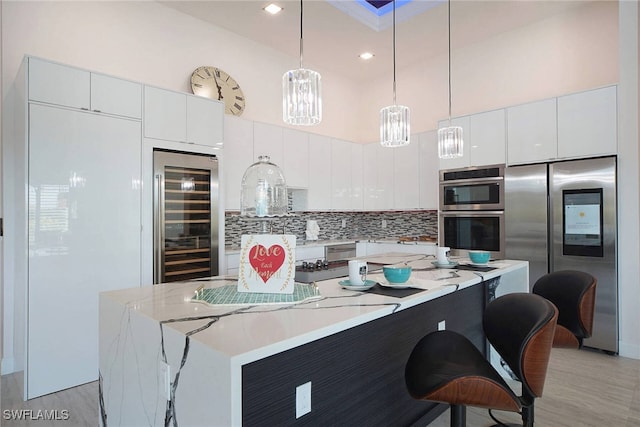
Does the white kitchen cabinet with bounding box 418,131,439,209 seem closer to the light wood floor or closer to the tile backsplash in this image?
the tile backsplash

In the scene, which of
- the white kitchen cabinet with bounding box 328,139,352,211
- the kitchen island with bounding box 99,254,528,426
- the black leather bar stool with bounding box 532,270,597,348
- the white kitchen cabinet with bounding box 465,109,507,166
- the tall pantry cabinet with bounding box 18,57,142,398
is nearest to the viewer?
the kitchen island with bounding box 99,254,528,426

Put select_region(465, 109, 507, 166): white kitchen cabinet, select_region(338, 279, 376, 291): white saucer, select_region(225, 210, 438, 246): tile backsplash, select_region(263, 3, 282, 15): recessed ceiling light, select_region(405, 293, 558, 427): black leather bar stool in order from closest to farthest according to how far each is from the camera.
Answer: select_region(405, 293, 558, 427): black leather bar stool < select_region(338, 279, 376, 291): white saucer < select_region(263, 3, 282, 15): recessed ceiling light < select_region(465, 109, 507, 166): white kitchen cabinet < select_region(225, 210, 438, 246): tile backsplash

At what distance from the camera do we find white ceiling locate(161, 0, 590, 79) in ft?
12.7

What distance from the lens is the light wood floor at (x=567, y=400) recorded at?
2309 millimetres

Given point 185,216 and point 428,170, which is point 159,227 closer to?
point 185,216

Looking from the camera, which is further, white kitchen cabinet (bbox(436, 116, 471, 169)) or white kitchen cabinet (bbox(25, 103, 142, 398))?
white kitchen cabinet (bbox(436, 116, 471, 169))

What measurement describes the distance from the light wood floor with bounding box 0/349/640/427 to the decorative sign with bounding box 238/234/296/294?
1.41 metres

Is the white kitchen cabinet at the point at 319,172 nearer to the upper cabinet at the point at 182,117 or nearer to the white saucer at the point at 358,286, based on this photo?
the upper cabinet at the point at 182,117

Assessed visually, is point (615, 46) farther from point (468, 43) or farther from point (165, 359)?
point (165, 359)

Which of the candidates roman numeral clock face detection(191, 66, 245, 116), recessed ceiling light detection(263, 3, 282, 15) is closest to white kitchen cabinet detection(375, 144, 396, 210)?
roman numeral clock face detection(191, 66, 245, 116)

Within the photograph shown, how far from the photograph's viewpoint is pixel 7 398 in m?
2.63

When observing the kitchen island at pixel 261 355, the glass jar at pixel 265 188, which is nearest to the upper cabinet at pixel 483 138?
the kitchen island at pixel 261 355

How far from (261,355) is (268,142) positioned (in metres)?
3.66

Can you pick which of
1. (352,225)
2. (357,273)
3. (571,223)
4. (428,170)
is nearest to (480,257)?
(357,273)
